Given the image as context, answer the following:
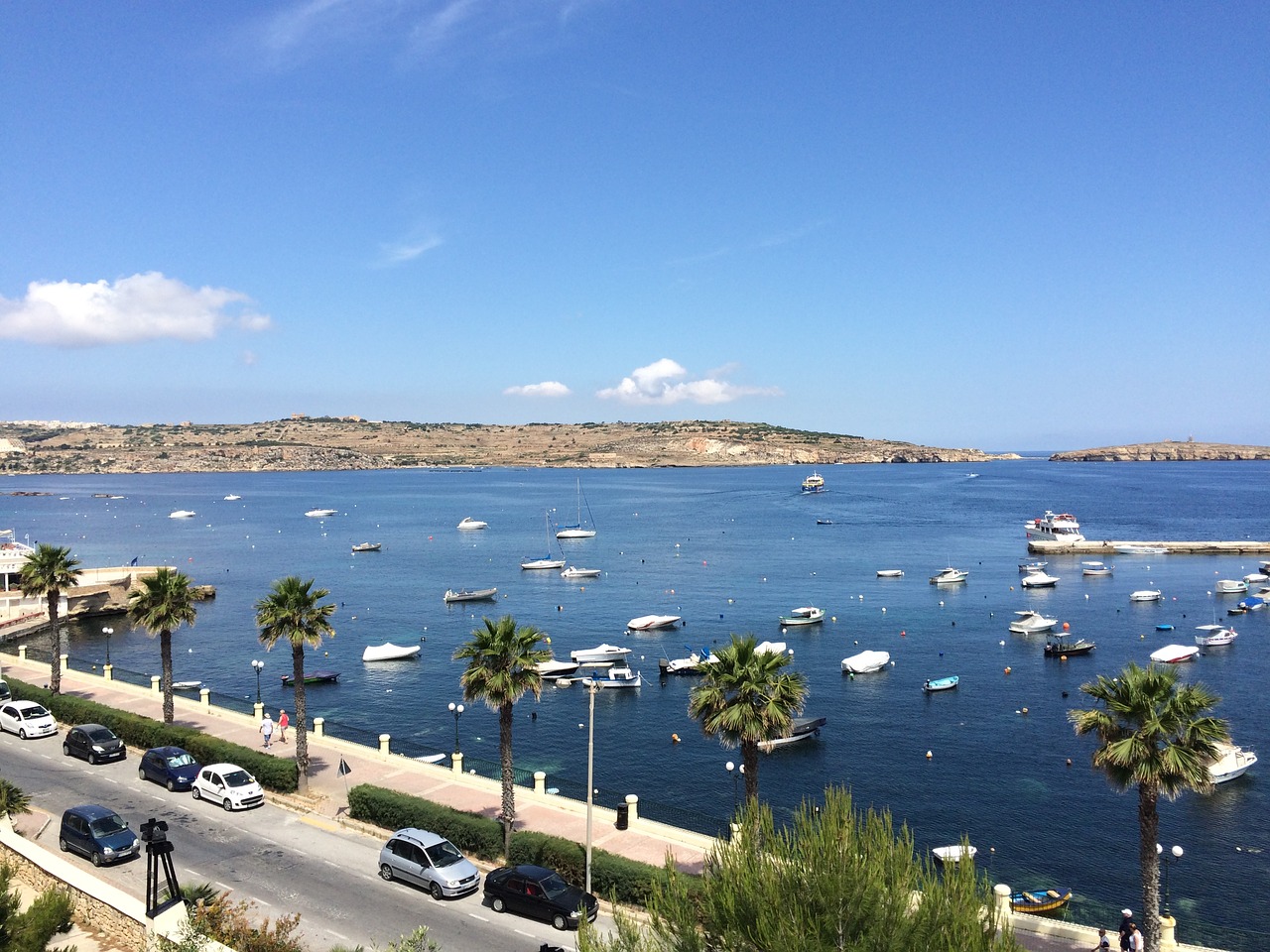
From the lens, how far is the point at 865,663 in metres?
64.6

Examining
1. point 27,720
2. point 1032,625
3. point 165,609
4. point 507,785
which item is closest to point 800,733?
point 507,785

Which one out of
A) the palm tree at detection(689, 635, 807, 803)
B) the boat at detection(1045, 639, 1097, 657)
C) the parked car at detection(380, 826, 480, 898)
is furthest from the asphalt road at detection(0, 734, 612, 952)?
the boat at detection(1045, 639, 1097, 657)

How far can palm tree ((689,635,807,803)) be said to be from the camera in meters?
25.9

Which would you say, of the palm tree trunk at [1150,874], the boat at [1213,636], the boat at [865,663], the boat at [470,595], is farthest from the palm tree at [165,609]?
the boat at [1213,636]

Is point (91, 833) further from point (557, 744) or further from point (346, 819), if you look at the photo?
point (557, 744)

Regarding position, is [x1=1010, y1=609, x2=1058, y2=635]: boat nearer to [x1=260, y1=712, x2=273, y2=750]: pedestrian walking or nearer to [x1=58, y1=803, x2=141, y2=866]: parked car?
[x1=260, y1=712, x2=273, y2=750]: pedestrian walking

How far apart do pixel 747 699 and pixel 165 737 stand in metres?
25.5

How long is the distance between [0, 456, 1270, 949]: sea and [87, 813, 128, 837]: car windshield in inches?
528

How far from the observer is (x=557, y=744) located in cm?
5000

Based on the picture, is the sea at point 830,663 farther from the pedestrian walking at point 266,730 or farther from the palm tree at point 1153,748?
the pedestrian walking at point 266,730

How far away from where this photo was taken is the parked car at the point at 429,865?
2472cm

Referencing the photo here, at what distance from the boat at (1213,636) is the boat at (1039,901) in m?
50.9

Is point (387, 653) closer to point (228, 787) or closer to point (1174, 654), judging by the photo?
point (228, 787)

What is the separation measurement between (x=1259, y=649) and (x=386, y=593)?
8543 centimetres
